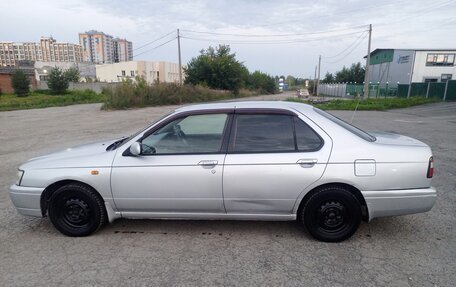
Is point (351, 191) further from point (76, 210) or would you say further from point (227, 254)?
point (76, 210)

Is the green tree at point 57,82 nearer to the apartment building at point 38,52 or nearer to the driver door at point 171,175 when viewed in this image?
the driver door at point 171,175

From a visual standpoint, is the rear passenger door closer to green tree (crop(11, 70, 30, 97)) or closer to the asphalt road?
the asphalt road

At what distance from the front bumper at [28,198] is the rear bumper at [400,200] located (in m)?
3.69

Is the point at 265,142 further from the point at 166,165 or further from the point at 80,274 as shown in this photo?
the point at 80,274

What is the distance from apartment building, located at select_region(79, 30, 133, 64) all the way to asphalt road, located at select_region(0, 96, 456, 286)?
8444 centimetres

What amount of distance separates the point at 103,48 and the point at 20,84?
5843 cm

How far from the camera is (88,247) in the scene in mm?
3232

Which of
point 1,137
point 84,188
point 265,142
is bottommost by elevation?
point 1,137

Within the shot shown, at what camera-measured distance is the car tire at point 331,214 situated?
313 centimetres

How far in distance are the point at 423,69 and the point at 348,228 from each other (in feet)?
167

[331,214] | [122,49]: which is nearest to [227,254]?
[331,214]

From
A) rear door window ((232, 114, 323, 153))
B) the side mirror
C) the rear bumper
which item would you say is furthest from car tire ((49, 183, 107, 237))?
the rear bumper

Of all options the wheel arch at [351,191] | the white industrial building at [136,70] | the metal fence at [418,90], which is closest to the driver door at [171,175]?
the wheel arch at [351,191]

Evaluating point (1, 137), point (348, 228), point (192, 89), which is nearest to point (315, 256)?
point (348, 228)
